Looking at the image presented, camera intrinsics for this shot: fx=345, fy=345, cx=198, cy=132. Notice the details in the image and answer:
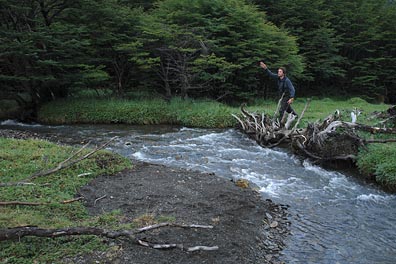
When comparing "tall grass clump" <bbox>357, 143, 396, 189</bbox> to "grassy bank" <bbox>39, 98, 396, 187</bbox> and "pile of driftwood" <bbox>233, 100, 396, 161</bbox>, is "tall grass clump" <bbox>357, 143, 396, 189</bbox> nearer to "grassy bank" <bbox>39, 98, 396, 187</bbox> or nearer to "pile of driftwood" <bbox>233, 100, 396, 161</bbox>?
"pile of driftwood" <bbox>233, 100, 396, 161</bbox>

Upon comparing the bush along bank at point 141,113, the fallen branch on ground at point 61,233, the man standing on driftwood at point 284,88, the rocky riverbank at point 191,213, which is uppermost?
the man standing on driftwood at point 284,88

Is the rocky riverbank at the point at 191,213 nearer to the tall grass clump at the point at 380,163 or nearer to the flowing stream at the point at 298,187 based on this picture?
the flowing stream at the point at 298,187

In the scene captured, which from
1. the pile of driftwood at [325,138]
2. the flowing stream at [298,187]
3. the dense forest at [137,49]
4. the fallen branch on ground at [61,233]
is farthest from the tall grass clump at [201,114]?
the fallen branch on ground at [61,233]

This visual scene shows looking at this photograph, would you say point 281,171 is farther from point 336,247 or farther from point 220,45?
point 220,45

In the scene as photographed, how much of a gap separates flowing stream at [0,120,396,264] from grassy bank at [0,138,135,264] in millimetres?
2698

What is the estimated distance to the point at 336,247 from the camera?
5.64 m

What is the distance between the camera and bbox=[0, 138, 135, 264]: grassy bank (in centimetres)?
430

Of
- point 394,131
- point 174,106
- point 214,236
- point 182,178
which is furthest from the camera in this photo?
point 174,106

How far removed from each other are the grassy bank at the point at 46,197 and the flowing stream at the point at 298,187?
2698mm

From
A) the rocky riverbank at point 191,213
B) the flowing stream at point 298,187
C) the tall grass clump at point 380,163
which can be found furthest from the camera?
the tall grass clump at point 380,163

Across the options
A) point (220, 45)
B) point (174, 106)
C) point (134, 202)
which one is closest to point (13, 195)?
point (134, 202)

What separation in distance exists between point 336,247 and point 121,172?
464 centimetres

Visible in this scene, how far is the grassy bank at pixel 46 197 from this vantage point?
14.1ft

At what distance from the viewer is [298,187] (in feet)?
27.3
